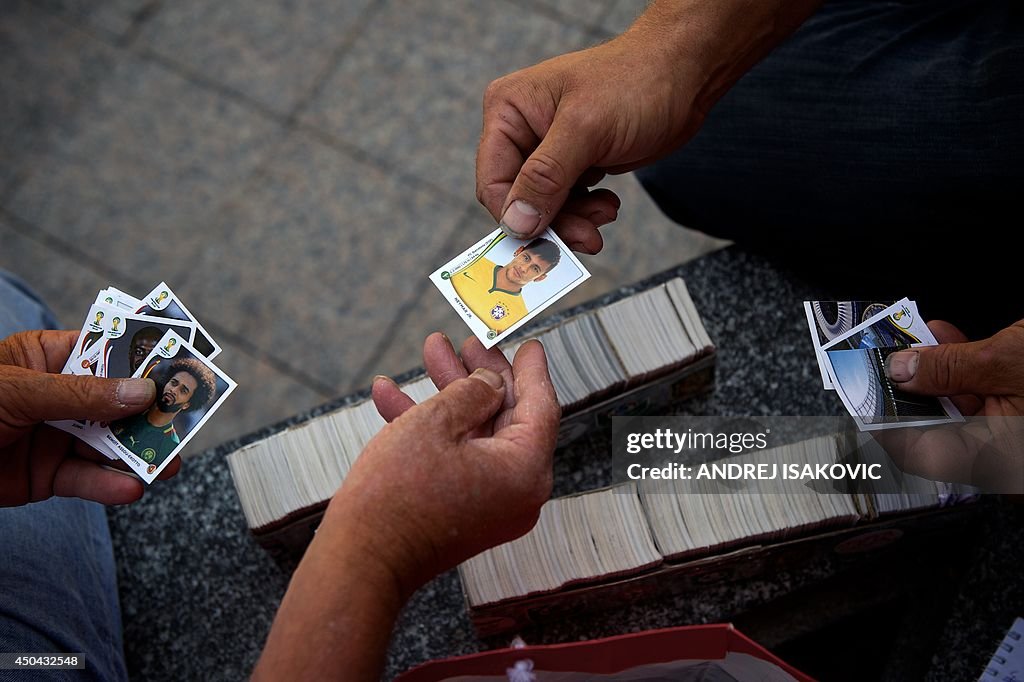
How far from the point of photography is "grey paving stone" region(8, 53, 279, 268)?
289 centimetres

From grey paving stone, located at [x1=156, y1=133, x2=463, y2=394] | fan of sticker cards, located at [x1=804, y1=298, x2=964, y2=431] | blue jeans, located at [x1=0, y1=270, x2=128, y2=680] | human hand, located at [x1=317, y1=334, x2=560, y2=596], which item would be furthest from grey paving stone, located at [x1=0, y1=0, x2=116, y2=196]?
fan of sticker cards, located at [x1=804, y1=298, x2=964, y2=431]

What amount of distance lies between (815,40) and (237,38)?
2240 mm

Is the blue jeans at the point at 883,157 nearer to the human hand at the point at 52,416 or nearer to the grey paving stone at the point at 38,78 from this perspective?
the human hand at the point at 52,416

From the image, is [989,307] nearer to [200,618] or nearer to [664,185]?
[664,185]

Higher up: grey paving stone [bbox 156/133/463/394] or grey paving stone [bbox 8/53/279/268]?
grey paving stone [bbox 8/53/279/268]

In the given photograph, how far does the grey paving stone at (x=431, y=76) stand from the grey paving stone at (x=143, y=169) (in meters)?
0.34

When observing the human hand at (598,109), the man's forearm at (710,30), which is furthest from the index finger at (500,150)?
the man's forearm at (710,30)

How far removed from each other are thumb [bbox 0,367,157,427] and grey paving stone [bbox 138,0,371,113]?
1.88 meters

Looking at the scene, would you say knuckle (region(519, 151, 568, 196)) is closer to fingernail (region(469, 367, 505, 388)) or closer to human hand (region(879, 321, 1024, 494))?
fingernail (region(469, 367, 505, 388))

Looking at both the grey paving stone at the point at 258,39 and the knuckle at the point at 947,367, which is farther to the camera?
the grey paving stone at the point at 258,39

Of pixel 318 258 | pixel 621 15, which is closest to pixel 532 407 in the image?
pixel 318 258

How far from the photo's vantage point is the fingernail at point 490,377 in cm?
136

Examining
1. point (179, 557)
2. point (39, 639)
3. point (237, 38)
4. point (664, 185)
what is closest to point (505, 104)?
point (664, 185)

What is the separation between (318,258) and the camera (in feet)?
9.27
